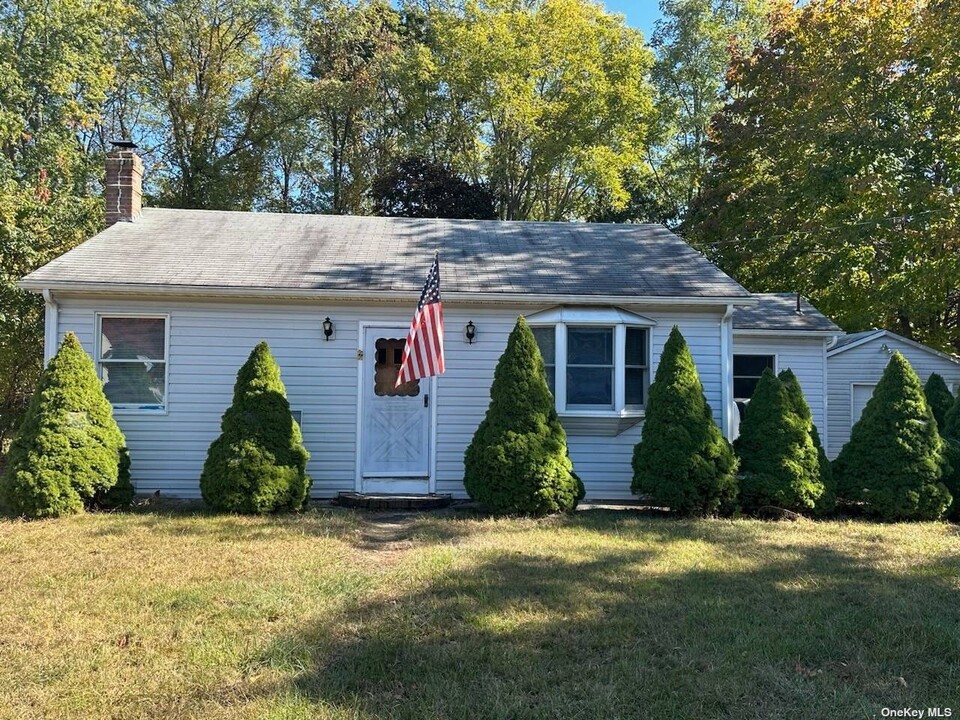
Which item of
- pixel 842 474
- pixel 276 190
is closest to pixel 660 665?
pixel 842 474

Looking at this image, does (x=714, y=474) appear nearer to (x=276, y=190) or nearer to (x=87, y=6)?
(x=87, y=6)

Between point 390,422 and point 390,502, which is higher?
point 390,422

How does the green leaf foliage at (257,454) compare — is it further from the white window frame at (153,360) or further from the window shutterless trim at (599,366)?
the window shutterless trim at (599,366)

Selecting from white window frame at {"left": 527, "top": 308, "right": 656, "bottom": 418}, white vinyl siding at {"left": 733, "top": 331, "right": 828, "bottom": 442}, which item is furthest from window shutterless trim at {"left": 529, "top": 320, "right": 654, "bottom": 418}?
white vinyl siding at {"left": 733, "top": 331, "right": 828, "bottom": 442}

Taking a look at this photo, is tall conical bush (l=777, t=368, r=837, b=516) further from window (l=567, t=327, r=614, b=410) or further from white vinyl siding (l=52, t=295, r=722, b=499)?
window (l=567, t=327, r=614, b=410)

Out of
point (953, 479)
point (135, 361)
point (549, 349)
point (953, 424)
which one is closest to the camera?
point (953, 479)

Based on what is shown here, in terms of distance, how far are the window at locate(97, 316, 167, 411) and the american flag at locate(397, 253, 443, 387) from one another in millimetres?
3445

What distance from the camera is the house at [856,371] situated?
1407cm

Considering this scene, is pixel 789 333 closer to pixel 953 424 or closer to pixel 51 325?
pixel 953 424

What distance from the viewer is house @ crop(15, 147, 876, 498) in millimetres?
8922

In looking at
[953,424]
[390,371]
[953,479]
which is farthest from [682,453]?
[953,424]

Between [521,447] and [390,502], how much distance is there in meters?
1.85

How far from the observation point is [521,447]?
26.1 ft

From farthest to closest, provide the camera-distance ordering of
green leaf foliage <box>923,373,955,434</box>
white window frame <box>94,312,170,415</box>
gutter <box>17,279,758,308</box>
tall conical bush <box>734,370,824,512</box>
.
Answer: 1. green leaf foliage <box>923,373,955,434</box>
2. white window frame <box>94,312,170,415</box>
3. gutter <box>17,279,758,308</box>
4. tall conical bush <box>734,370,824,512</box>
